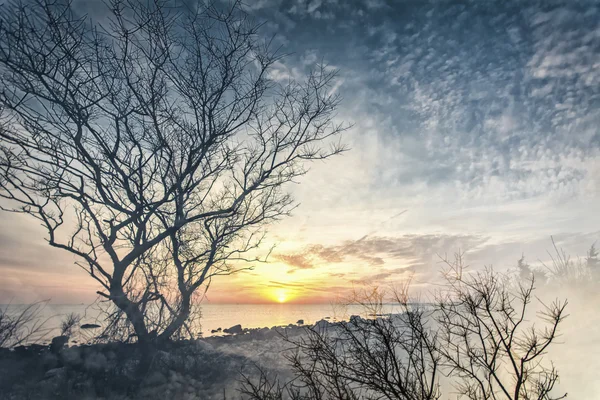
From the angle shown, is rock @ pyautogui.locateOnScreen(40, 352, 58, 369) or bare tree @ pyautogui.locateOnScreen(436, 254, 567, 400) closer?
bare tree @ pyautogui.locateOnScreen(436, 254, 567, 400)

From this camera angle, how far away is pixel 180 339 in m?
10.6

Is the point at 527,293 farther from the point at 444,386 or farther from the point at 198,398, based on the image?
the point at 444,386

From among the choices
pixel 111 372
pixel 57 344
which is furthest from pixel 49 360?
pixel 111 372

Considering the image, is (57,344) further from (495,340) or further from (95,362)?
(495,340)

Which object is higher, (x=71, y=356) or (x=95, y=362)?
(x=71, y=356)

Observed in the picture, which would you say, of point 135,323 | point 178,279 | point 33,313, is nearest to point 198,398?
point 135,323

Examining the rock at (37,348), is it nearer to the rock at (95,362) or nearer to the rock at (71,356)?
the rock at (71,356)

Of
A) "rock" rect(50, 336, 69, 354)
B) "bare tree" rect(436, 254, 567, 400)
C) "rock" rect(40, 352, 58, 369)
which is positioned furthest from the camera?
"rock" rect(50, 336, 69, 354)

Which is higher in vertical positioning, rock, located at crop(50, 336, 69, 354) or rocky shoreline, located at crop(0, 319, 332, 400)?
rock, located at crop(50, 336, 69, 354)

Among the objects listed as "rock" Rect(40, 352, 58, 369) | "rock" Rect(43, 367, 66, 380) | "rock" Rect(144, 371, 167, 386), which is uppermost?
"rock" Rect(40, 352, 58, 369)

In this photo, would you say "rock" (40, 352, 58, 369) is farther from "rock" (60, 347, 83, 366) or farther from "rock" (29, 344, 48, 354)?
"rock" (29, 344, 48, 354)

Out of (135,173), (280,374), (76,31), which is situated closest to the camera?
(76,31)

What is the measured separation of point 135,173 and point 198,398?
6.51m

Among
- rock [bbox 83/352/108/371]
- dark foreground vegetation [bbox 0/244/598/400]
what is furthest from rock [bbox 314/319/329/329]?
rock [bbox 83/352/108/371]
